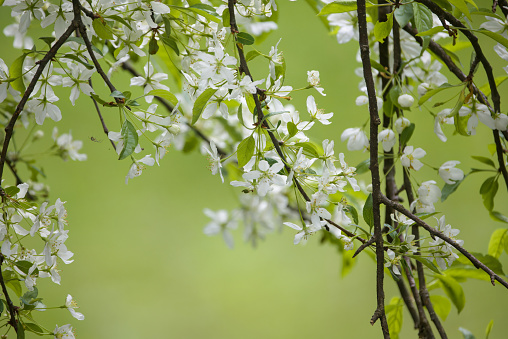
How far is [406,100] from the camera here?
0.44 metres

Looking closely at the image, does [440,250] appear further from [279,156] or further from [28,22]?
[28,22]

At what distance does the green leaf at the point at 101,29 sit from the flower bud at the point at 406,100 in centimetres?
26

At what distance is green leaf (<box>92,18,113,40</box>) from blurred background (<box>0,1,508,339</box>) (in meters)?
1.16

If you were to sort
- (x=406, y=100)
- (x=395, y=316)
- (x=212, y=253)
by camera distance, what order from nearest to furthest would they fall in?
(x=406, y=100) < (x=395, y=316) < (x=212, y=253)

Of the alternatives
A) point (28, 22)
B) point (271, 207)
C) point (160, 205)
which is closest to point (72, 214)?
point (160, 205)

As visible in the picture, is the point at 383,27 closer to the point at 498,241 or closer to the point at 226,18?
the point at 226,18

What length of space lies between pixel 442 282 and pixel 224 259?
4.10 feet

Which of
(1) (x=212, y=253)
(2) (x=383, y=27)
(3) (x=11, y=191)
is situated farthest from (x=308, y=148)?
(1) (x=212, y=253)

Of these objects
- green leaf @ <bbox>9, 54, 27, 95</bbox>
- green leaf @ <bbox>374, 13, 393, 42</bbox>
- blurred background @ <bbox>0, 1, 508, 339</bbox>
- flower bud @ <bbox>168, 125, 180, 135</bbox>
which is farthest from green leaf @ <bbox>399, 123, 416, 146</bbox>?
blurred background @ <bbox>0, 1, 508, 339</bbox>

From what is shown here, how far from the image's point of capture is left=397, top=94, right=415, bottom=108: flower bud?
0.43 m

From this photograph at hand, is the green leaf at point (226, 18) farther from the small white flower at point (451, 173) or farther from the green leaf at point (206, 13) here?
the small white flower at point (451, 173)

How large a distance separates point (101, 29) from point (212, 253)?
4.62 ft

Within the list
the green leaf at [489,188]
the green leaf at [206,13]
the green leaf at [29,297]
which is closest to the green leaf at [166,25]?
the green leaf at [206,13]

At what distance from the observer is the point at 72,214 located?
169 centimetres
